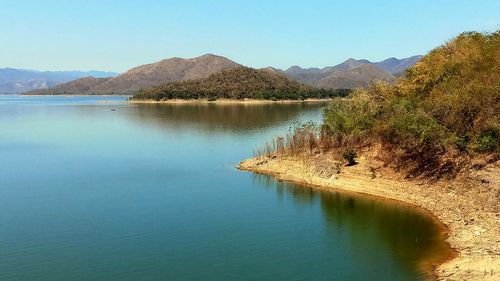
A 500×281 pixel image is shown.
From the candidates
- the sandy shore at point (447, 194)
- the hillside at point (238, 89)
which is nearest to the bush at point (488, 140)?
the sandy shore at point (447, 194)

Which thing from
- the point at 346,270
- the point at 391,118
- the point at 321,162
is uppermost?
the point at 391,118

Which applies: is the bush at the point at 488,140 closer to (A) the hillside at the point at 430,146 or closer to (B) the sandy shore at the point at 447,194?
(A) the hillside at the point at 430,146

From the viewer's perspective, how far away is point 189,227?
81.6 feet

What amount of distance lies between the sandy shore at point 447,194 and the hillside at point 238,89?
Answer: 129 meters

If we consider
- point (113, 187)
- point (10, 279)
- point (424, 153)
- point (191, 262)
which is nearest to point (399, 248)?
point (191, 262)

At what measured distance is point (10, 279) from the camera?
728 inches

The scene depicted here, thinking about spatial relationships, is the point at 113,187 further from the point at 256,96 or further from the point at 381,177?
the point at 256,96

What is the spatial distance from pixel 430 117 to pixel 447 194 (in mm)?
5593

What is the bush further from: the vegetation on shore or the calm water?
the calm water

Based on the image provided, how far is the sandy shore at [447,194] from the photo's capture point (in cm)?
1894

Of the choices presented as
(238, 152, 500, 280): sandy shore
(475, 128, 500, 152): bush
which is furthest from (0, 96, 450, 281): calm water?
(475, 128, 500, 152): bush

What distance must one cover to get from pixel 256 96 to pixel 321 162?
132 meters

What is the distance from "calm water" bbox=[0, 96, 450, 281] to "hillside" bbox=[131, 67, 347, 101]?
12695 centimetres

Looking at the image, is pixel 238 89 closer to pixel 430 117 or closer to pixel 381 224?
pixel 430 117
